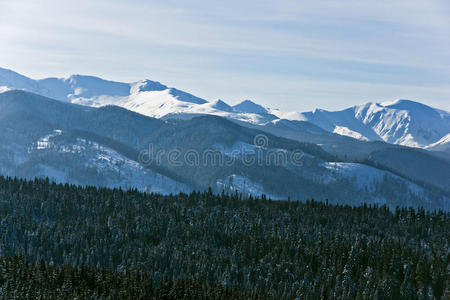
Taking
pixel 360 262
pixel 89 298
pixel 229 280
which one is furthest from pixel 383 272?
pixel 89 298

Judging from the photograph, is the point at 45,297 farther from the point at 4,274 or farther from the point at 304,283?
the point at 304,283

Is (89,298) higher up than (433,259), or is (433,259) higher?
(433,259)

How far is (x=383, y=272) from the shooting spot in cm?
18000

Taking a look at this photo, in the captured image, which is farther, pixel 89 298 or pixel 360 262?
Answer: pixel 360 262

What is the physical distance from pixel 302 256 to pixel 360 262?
20.1 meters

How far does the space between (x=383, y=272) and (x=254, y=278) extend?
41311mm

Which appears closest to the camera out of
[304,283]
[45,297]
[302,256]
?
[45,297]

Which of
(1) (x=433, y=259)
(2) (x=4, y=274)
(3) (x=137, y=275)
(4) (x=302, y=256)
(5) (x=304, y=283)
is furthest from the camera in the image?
(4) (x=302, y=256)

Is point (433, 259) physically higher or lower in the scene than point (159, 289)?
higher

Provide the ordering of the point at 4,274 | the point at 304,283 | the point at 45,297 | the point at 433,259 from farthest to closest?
the point at 433,259
the point at 304,283
the point at 4,274
the point at 45,297

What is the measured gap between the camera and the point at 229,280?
177m

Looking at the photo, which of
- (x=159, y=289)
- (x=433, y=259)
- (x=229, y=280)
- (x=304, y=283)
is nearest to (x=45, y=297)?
(x=159, y=289)

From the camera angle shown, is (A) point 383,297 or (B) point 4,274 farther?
(A) point 383,297

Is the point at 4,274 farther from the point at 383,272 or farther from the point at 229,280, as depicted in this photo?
the point at 383,272
